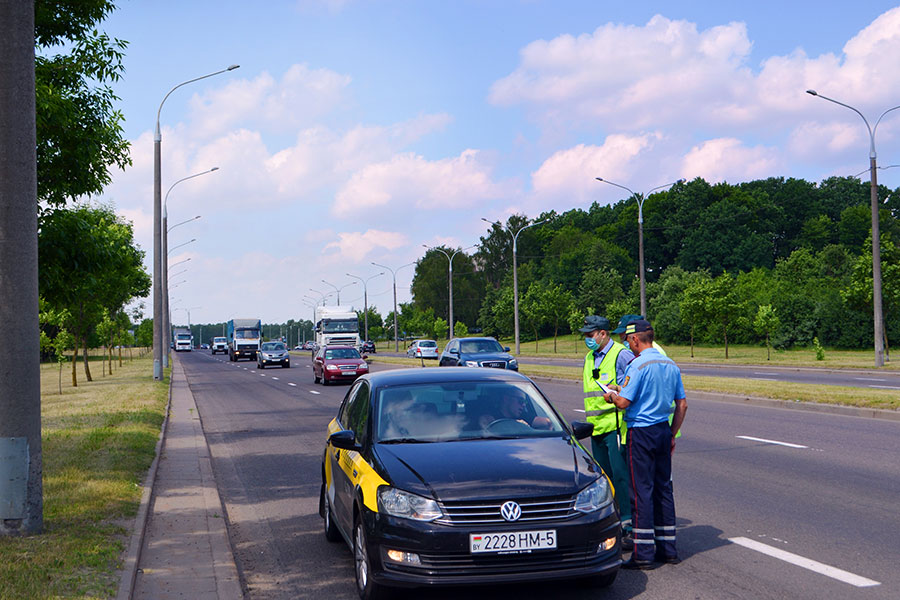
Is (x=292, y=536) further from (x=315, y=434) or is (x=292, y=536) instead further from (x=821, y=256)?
(x=821, y=256)

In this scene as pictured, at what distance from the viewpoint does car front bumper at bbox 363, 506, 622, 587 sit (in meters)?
5.20

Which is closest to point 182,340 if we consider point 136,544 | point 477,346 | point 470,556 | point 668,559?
point 477,346

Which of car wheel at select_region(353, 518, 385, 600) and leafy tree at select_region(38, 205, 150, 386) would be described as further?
leafy tree at select_region(38, 205, 150, 386)

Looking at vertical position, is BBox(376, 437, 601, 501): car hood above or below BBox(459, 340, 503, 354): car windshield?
below

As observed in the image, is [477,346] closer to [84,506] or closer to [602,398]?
[84,506]

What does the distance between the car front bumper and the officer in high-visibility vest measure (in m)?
1.41

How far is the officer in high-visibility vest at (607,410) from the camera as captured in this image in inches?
270

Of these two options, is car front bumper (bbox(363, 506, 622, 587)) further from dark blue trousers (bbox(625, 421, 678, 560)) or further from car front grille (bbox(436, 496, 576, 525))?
dark blue trousers (bbox(625, 421, 678, 560))

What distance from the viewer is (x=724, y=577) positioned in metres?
6.12

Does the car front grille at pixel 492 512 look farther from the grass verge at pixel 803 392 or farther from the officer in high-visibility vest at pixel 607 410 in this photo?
the grass verge at pixel 803 392

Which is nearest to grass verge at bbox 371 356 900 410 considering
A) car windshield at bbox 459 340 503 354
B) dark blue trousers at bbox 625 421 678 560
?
car windshield at bbox 459 340 503 354

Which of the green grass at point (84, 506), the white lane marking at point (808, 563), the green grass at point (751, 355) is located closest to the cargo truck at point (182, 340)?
the green grass at point (751, 355)

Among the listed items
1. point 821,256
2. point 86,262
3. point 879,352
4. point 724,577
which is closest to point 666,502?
point 724,577

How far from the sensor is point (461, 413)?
6559 mm
